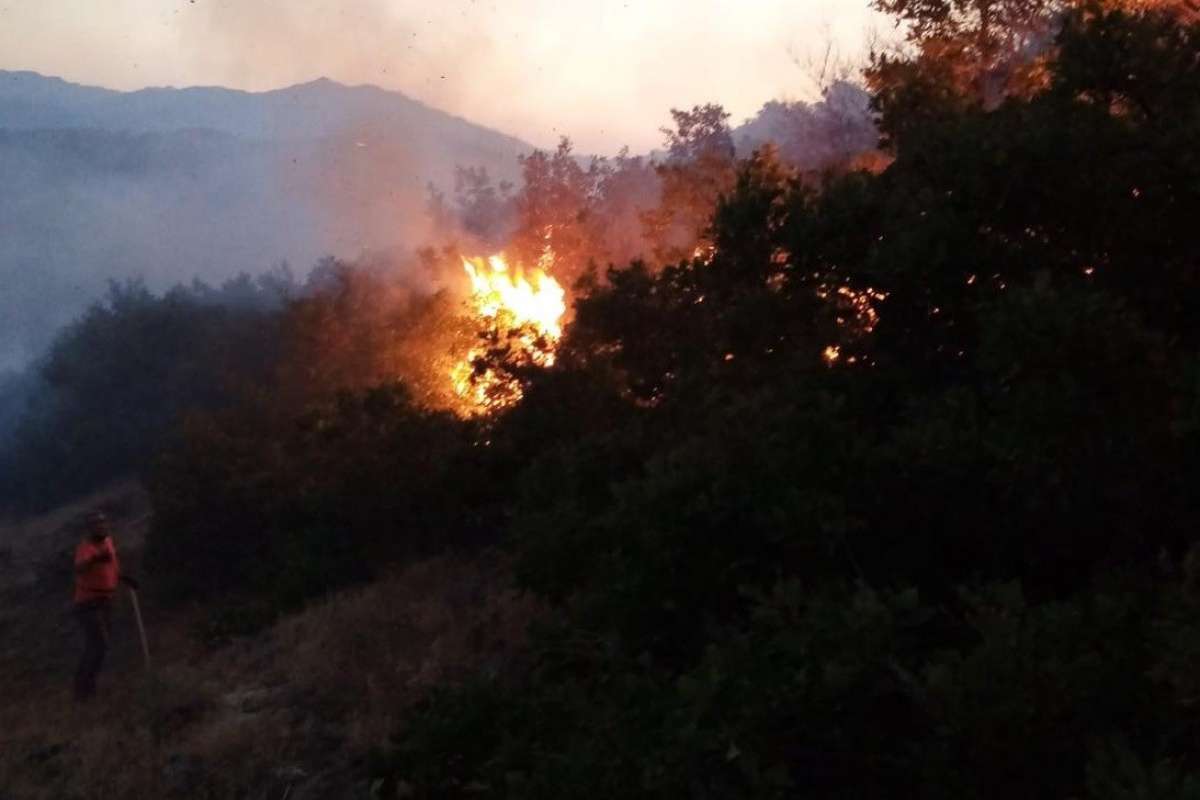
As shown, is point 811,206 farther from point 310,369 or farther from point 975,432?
point 310,369

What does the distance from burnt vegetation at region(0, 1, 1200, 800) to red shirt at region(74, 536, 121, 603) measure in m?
3.99

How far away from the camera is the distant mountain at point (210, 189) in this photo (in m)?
47.2

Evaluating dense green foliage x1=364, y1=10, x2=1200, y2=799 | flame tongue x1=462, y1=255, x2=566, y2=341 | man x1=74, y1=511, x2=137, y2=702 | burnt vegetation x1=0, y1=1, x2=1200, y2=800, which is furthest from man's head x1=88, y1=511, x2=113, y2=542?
flame tongue x1=462, y1=255, x2=566, y2=341

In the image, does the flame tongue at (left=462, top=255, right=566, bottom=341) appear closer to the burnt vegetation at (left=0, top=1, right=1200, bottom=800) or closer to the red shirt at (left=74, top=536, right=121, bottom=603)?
the red shirt at (left=74, top=536, right=121, bottom=603)

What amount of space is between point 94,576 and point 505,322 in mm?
4641

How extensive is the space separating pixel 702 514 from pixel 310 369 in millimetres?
17441

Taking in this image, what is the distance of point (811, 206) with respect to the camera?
7.11 m

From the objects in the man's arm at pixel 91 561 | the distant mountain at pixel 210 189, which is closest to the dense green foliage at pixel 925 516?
the man's arm at pixel 91 561

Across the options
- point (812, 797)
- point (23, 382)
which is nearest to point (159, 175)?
point (23, 382)

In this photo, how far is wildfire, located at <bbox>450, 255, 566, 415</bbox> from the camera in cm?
1237

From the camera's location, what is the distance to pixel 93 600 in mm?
10523

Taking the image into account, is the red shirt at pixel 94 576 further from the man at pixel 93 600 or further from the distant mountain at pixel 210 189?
the distant mountain at pixel 210 189

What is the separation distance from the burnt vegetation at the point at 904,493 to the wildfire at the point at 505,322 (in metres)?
2.34

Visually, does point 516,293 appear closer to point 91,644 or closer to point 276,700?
point 91,644
